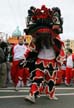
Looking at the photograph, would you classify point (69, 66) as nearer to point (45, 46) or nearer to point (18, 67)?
point (18, 67)

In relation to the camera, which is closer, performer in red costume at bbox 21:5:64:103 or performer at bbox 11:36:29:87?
performer in red costume at bbox 21:5:64:103

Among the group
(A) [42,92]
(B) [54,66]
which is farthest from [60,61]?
(A) [42,92]

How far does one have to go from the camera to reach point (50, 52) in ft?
33.7

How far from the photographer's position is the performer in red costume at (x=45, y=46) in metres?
10.1

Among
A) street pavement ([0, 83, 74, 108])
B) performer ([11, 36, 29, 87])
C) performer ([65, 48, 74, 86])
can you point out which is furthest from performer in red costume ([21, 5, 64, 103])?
performer ([65, 48, 74, 86])

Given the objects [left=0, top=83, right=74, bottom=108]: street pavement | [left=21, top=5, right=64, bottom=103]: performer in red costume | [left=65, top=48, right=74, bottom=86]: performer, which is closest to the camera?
[left=0, top=83, right=74, bottom=108]: street pavement

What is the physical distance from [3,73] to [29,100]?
Result: 5106mm

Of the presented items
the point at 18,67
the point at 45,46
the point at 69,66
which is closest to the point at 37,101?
the point at 45,46

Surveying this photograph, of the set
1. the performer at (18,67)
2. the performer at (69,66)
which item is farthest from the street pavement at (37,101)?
the performer at (69,66)

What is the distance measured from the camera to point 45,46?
405 inches

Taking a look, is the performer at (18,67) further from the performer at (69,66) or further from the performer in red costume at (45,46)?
the performer in red costume at (45,46)

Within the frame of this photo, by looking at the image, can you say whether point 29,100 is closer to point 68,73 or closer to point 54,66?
Answer: point 54,66

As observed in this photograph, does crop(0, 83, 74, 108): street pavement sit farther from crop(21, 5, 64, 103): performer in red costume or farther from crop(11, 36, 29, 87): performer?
crop(11, 36, 29, 87): performer

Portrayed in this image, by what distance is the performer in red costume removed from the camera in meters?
10.1
